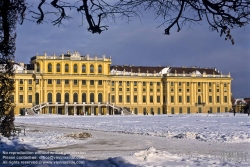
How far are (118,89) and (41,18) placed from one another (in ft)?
251

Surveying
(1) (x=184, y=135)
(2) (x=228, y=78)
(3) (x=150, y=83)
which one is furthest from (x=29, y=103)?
(1) (x=184, y=135)

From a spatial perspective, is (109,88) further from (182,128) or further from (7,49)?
(7,49)

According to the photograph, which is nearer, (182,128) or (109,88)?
(182,128)

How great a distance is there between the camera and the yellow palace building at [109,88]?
246 feet

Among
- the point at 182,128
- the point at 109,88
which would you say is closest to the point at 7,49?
the point at 182,128

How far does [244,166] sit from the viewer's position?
10.1 metres

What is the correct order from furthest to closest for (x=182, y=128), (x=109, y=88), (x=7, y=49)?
1. (x=109, y=88)
2. (x=182, y=128)
3. (x=7, y=49)

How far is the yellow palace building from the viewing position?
246 ft

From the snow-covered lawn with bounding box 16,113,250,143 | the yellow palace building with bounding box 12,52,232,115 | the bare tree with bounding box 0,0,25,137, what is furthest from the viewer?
the yellow palace building with bounding box 12,52,232,115

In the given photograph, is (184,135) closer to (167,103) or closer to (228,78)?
(167,103)

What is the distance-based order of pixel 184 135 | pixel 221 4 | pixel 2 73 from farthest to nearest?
pixel 184 135 → pixel 2 73 → pixel 221 4

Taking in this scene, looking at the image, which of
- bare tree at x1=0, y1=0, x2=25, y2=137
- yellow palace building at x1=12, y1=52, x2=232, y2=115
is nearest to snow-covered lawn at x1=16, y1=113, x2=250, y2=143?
bare tree at x1=0, y1=0, x2=25, y2=137

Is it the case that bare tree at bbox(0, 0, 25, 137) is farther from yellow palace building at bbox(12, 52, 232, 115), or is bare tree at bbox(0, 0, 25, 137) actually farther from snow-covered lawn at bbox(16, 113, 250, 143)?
yellow palace building at bbox(12, 52, 232, 115)

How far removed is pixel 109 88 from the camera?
265 ft
